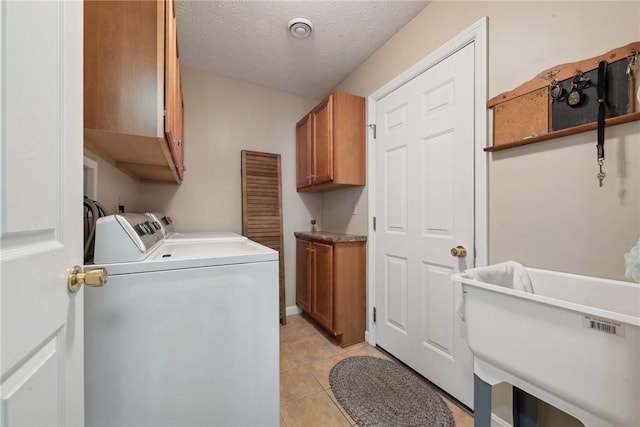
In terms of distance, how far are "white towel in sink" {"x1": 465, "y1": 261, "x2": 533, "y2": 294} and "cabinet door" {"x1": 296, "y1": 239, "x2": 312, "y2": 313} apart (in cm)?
169

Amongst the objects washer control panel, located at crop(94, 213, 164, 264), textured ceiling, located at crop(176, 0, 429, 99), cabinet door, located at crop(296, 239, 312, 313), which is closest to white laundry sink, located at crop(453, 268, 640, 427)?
washer control panel, located at crop(94, 213, 164, 264)

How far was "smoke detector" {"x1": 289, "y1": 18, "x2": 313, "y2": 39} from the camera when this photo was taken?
180 cm

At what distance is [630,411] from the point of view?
1.98 feet

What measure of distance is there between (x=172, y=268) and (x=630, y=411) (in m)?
1.42

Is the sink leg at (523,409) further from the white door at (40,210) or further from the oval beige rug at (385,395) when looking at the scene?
the white door at (40,210)

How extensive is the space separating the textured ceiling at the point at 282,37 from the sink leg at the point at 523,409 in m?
A: 2.32

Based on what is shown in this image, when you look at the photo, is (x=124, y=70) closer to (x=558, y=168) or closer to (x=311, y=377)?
(x=558, y=168)

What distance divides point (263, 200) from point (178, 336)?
184cm

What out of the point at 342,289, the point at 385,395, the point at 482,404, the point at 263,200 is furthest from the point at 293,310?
the point at 482,404

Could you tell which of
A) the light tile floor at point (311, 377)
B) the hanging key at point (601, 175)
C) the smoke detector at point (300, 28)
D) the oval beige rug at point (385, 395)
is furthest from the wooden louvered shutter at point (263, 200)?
the hanging key at point (601, 175)

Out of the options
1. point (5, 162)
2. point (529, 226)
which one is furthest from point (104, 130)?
point (529, 226)

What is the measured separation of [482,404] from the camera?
36.6 inches

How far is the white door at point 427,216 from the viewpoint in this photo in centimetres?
147

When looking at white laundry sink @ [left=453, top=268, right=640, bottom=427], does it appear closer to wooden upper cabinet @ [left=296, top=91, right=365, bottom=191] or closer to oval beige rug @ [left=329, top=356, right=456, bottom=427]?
oval beige rug @ [left=329, top=356, right=456, bottom=427]
